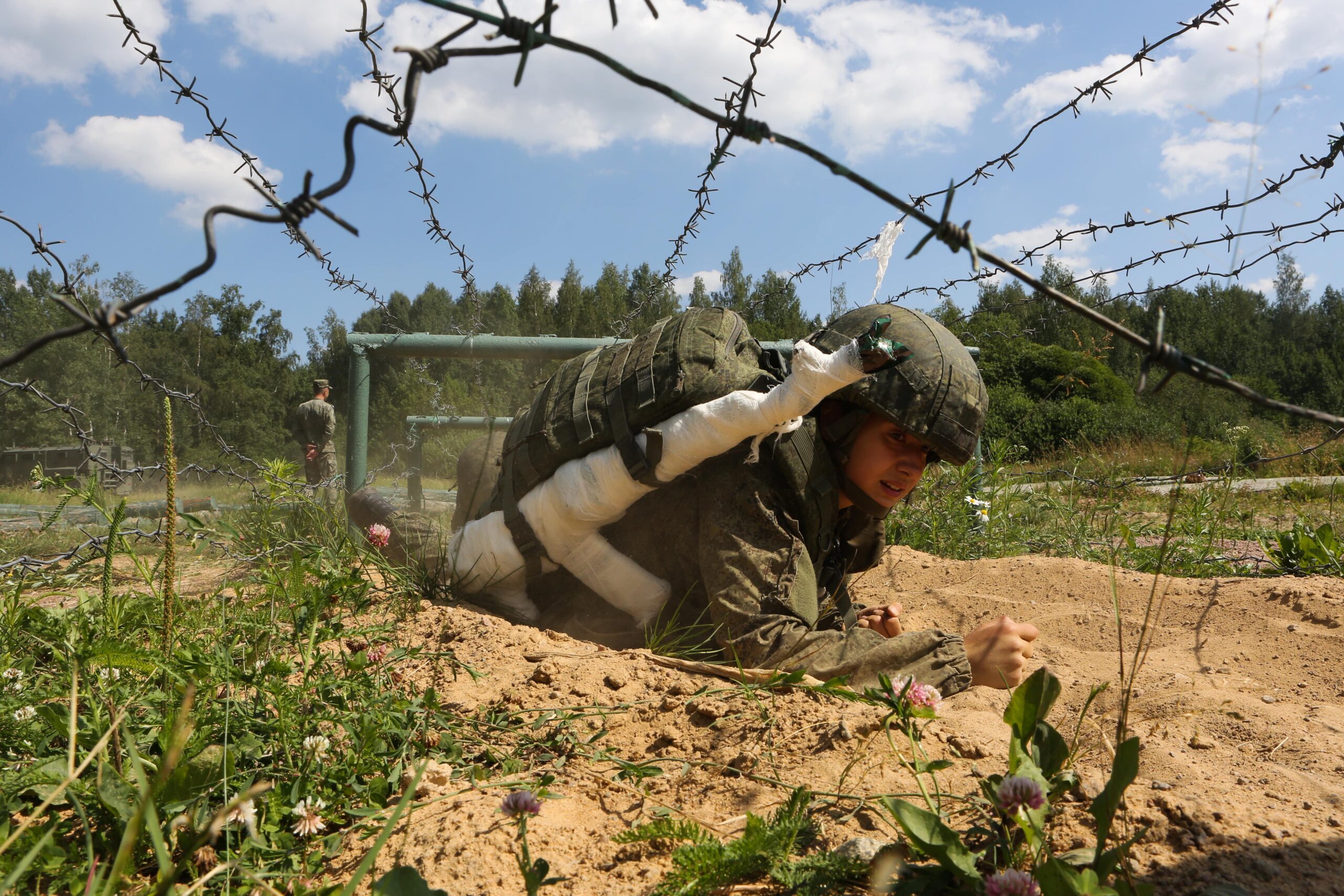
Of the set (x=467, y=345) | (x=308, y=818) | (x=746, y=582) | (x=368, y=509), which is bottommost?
(x=308, y=818)

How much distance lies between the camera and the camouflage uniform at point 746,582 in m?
2.38

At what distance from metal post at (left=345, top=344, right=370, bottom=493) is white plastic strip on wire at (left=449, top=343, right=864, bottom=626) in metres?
1.50

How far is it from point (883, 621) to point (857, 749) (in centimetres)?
143

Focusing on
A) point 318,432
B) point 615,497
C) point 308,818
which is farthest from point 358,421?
point 318,432

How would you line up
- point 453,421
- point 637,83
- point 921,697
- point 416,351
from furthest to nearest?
point 453,421, point 416,351, point 921,697, point 637,83

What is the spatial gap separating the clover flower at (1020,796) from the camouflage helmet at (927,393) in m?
1.52

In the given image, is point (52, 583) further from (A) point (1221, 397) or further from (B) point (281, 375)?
(B) point (281, 375)

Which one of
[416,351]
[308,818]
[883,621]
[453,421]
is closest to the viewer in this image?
[308,818]

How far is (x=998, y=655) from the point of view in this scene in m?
2.49

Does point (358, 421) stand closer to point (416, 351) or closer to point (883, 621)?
point (416, 351)

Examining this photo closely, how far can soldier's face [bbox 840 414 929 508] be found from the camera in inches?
108

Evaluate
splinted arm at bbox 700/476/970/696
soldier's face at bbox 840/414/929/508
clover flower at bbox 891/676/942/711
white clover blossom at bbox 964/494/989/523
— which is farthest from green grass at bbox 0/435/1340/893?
white clover blossom at bbox 964/494/989/523

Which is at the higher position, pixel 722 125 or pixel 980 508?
pixel 722 125

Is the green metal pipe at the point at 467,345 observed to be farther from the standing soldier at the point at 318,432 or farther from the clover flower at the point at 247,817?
the standing soldier at the point at 318,432
